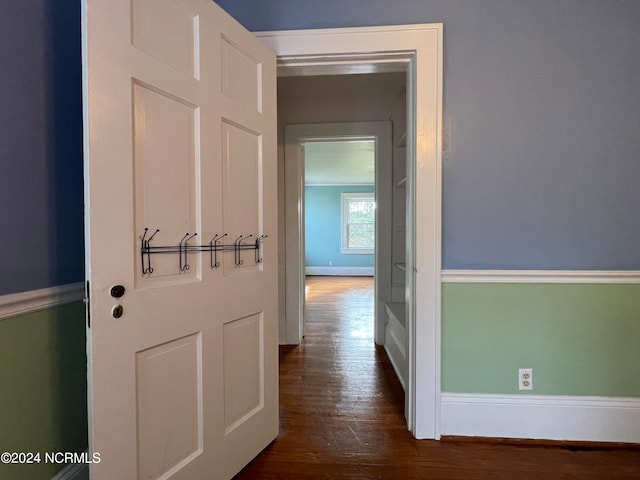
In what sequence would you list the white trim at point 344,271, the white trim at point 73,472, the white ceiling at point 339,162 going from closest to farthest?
the white trim at point 73,472, the white ceiling at point 339,162, the white trim at point 344,271

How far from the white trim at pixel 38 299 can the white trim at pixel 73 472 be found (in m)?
0.64

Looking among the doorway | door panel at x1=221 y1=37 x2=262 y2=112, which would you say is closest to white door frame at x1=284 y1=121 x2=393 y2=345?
the doorway

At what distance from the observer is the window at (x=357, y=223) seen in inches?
339

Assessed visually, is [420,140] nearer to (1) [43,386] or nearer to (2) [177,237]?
(2) [177,237]

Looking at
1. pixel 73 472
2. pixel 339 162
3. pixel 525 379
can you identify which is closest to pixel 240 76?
pixel 73 472

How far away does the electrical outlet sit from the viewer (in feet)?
5.62

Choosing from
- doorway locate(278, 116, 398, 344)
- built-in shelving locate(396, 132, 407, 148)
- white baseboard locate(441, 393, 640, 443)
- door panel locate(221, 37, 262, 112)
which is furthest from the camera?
doorway locate(278, 116, 398, 344)

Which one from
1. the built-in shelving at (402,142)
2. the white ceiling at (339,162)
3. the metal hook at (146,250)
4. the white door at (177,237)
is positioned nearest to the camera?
the white door at (177,237)

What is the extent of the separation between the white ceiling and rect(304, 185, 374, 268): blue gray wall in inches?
9.2

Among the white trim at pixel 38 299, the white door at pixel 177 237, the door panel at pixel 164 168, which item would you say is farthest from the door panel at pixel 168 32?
the white trim at pixel 38 299

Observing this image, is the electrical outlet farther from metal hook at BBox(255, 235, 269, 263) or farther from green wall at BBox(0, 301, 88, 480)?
green wall at BBox(0, 301, 88, 480)

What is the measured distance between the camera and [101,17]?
0.99 m

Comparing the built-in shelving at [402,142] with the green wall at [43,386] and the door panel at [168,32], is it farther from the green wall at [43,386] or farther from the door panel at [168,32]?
the green wall at [43,386]

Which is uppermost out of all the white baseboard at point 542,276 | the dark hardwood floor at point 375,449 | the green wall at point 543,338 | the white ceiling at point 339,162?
the white ceiling at point 339,162
